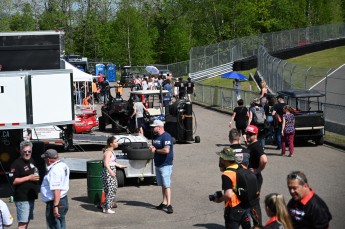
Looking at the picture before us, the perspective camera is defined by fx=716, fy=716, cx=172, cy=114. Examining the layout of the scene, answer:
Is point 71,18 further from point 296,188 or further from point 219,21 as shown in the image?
point 296,188

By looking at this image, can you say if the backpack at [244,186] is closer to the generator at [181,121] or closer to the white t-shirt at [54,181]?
the white t-shirt at [54,181]

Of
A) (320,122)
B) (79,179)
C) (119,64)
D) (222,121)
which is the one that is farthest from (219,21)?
(79,179)

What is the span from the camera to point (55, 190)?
10602 millimetres

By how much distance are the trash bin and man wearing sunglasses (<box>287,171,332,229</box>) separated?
7.62 meters

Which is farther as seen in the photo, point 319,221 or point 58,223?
point 58,223

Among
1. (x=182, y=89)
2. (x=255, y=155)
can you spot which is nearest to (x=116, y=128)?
A: (x=182, y=89)

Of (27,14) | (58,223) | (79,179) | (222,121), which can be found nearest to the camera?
(58,223)

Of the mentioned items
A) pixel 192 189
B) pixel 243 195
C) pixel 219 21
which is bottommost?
pixel 192 189

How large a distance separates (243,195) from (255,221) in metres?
0.51

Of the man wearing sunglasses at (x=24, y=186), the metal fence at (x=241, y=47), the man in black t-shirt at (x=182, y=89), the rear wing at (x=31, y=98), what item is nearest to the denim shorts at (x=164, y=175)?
the man wearing sunglasses at (x=24, y=186)

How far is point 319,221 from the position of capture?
764cm

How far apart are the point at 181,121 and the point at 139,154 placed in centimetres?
779

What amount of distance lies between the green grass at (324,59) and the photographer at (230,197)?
5130 cm

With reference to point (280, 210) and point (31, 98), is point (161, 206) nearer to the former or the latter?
point (31, 98)
